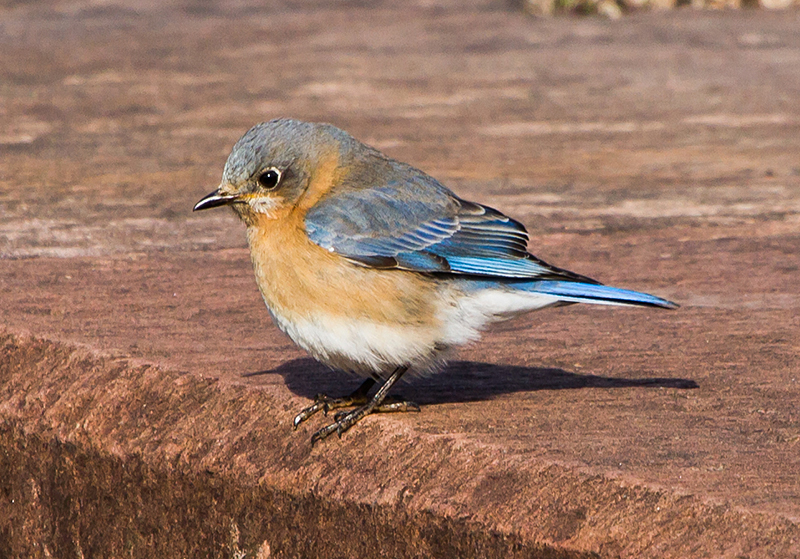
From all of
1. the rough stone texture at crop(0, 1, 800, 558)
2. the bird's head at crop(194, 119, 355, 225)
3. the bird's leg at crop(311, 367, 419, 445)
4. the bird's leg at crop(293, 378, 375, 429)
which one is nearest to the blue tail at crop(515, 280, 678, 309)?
the rough stone texture at crop(0, 1, 800, 558)

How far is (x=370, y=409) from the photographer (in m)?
4.46

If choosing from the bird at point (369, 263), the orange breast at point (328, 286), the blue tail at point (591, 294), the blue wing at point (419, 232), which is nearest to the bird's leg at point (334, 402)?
the bird at point (369, 263)

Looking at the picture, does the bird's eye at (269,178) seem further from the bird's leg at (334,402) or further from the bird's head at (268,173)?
the bird's leg at (334,402)

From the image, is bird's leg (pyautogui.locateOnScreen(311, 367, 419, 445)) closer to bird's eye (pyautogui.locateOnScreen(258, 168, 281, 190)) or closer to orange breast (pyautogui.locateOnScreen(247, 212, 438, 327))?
orange breast (pyautogui.locateOnScreen(247, 212, 438, 327))

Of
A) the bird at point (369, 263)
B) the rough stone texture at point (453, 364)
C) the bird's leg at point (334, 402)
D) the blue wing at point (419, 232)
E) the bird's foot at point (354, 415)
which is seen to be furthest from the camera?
the blue wing at point (419, 232)

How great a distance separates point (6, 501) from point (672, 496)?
2.56 m

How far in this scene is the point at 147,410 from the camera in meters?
4.64

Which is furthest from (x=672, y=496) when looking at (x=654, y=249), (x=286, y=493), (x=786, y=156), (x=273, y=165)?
(x=786, y=156)

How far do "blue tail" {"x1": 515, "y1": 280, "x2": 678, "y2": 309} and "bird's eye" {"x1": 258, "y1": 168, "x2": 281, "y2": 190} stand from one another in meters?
0.94

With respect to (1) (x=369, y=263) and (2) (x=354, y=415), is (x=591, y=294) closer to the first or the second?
(1) (x=369, y=263)

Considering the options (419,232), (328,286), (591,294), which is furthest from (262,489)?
(591,294)

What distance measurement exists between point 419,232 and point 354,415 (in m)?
0.79

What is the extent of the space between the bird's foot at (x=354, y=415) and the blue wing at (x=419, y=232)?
492 millimetres

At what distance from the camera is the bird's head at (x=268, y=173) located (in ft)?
15.8
